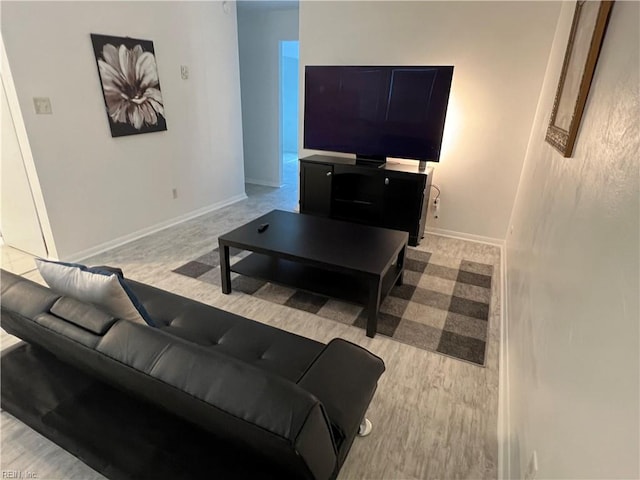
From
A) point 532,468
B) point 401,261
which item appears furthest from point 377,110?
point 532,468

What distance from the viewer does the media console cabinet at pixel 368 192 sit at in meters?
3.52

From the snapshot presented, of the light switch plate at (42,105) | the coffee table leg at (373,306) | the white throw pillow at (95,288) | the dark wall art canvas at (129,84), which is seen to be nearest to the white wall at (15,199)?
the light switch plate at (42,105)

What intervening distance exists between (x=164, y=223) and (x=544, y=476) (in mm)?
3816

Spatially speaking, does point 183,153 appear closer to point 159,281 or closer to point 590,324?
point 159,281

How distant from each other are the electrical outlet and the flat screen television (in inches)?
107

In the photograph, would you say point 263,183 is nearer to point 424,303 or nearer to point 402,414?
point 424,303

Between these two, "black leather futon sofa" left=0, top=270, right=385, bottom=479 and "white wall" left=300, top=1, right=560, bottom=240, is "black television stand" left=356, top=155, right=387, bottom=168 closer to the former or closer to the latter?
"white wall" left=300, top=1, right=560, bottom=240

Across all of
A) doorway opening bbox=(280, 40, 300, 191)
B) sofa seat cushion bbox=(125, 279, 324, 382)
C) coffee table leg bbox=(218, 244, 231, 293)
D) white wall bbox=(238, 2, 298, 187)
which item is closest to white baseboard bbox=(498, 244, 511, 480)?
sofa seat cushion bbox=(125, 279, 324, 382)

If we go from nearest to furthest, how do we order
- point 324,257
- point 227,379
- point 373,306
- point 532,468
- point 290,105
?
point 227,379
point 532,468
point 373,306
point 324,257
point 290,105

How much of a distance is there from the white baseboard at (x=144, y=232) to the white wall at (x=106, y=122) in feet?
0.06

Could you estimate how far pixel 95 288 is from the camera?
1.25 m

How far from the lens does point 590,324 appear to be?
2.99 ft

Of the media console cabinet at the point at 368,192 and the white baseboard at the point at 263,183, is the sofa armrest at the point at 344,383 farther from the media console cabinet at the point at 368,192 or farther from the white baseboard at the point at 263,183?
the white baseboard at the point at 263,183

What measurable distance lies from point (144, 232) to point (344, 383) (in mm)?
3154
